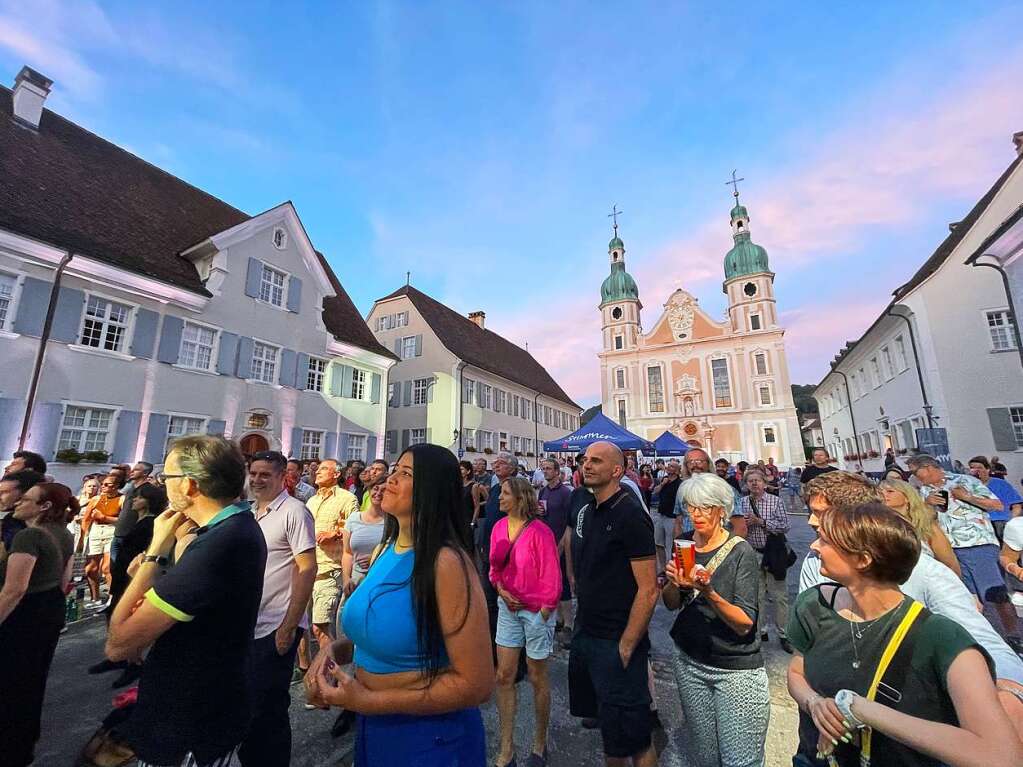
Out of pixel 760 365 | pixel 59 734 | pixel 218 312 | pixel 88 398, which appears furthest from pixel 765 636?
pixel 760 365

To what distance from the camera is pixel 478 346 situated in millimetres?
31703

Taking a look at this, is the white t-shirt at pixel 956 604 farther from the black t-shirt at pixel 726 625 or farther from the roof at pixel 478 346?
the roof at pixel 478 346

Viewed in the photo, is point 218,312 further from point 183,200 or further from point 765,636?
point 765,636

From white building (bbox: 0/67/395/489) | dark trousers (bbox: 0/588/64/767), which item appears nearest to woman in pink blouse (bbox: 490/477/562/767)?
dark trousers (bbox: 0/588/64/767)

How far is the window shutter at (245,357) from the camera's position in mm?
14438

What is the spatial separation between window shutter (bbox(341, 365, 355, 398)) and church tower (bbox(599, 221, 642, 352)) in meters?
37.8

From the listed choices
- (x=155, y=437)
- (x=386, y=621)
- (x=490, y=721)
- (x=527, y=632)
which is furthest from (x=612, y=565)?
(x=155, y=437)

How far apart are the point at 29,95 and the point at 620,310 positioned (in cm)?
4754

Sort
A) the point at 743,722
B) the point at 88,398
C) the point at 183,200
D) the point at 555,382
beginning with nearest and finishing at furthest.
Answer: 1. the point at 743,722
2. the point at 88,398
3. the point at 183,200
4. the point at 555,382

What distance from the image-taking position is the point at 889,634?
59.9 inches

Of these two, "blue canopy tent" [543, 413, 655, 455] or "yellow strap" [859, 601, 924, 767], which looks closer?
"yellow strap" [859, 601, 924, 767]

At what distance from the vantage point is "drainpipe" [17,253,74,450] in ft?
33.1

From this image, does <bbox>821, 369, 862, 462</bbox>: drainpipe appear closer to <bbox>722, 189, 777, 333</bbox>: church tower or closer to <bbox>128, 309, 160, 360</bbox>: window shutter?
<bbox>722, 189, 777, 333</bbox>: church tower

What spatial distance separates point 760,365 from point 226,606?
163 ft
